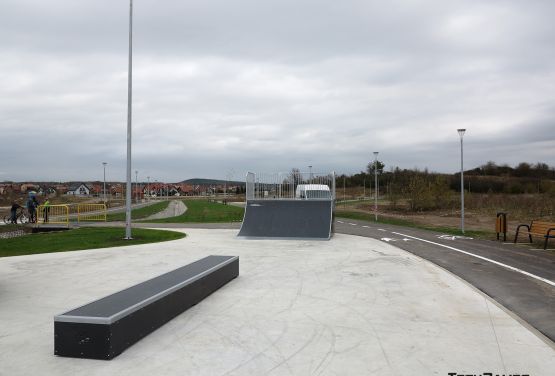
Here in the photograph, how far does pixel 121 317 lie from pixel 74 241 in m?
12.6

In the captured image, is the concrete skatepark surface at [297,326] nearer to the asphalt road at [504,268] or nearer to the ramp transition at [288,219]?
the asphalt road at [504,268]

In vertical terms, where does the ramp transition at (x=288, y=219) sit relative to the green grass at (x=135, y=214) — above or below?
above

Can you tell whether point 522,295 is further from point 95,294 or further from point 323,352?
point 95,294

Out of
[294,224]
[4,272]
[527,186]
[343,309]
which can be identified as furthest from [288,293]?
[527,186]

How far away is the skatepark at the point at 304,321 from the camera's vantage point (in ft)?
15.2

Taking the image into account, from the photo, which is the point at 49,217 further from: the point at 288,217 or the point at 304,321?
the point at 304,321

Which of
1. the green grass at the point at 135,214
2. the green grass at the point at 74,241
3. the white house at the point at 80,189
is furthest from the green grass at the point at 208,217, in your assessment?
the white house at the point at 80,189

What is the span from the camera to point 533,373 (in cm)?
444

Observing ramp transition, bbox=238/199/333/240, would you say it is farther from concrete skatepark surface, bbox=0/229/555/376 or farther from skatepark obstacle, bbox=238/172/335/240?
concrete skatepark surface, bbox=0/229/555/376

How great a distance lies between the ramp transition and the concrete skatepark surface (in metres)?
6.63

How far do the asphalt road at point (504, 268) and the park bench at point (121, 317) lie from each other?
4984mm

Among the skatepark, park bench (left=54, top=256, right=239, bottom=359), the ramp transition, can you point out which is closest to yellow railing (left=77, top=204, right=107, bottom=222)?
the ramp transition

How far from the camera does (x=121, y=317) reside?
493 centimetres

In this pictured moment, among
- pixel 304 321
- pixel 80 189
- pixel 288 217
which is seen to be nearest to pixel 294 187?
pixel 288 217
